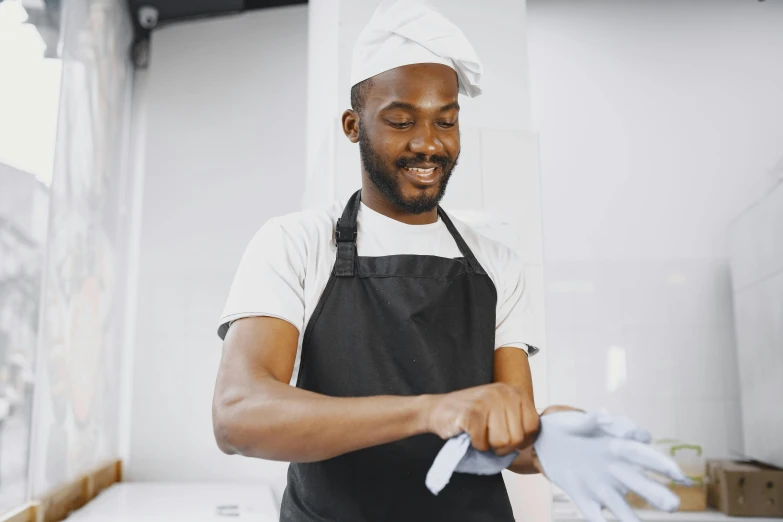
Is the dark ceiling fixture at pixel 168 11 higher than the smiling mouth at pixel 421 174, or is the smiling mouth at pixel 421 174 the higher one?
the dark ceiling fixture at pixel 168 11

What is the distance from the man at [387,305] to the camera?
3.22 ft

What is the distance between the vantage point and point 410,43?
1.14 meters

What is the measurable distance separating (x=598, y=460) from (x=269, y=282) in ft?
1.61

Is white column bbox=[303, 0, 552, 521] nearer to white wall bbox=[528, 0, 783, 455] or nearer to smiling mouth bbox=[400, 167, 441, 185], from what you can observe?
smiling mouth bbox=[400, 167, 441, 185]

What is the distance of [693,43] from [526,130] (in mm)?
1905

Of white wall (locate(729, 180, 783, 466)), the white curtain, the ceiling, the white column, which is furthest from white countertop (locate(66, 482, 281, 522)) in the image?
the ceiling

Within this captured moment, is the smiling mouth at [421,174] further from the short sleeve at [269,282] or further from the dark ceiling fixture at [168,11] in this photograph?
the dark ceiling fixture at [168,11]

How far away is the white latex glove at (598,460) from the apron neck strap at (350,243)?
40cm

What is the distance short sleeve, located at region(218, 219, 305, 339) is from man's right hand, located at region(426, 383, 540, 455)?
29 cm

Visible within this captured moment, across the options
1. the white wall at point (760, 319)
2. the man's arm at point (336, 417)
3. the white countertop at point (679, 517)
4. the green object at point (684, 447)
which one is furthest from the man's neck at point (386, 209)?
the green object at point (684, 447)

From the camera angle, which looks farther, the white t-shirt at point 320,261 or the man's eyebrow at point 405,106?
the man's eyebrow at point 405,106

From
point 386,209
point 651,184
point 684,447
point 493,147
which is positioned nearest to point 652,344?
point 684,447

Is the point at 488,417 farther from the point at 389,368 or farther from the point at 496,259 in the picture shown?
the point at 496,259

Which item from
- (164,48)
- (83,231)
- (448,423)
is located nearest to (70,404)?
(83,231)
